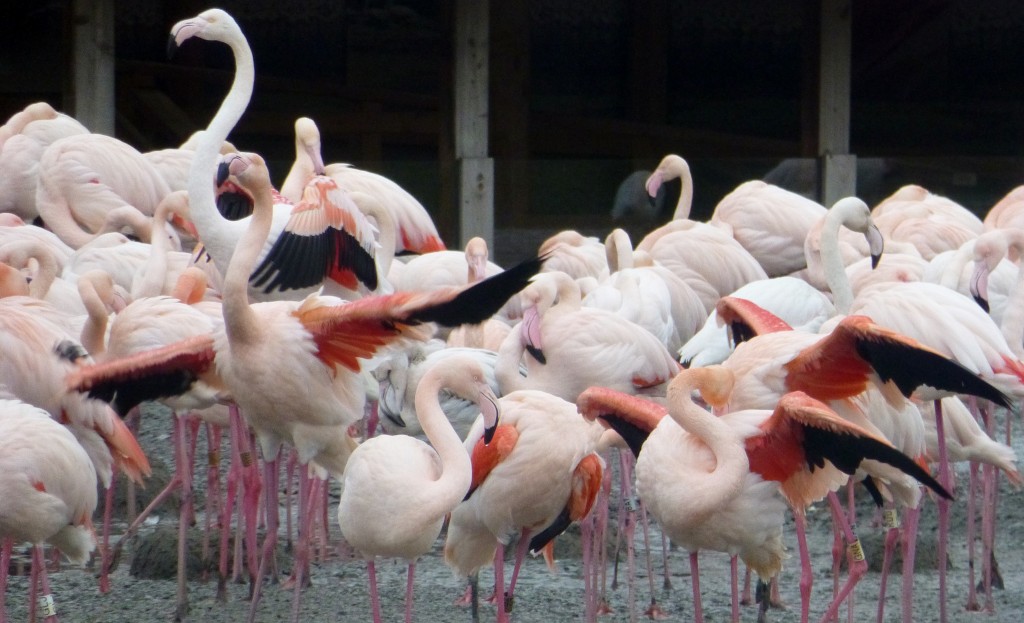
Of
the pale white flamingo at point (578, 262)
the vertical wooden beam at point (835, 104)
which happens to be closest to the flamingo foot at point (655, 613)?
the pale white flamingo at point (578, 262)

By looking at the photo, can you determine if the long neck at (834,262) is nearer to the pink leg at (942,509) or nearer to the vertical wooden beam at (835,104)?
the pink leg at (942,509)

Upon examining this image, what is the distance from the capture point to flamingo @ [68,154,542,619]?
431 cm

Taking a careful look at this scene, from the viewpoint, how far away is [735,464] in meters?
4.04

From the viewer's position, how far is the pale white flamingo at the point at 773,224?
7.38 metres

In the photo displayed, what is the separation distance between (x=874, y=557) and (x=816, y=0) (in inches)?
183

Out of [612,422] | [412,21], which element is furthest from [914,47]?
[612,422]

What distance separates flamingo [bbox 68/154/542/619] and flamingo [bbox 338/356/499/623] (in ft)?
0.67

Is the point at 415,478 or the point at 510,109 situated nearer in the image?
the point at 415,478

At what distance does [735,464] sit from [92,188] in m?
4.29

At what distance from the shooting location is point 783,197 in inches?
296

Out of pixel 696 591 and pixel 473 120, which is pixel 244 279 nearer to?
pixel 696 591

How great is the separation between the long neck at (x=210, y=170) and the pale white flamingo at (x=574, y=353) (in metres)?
1.08

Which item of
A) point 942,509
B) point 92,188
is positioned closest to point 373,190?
point 92,188

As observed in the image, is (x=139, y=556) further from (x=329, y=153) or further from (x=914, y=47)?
(x=914, y=47)
